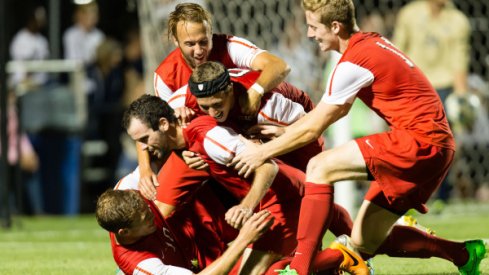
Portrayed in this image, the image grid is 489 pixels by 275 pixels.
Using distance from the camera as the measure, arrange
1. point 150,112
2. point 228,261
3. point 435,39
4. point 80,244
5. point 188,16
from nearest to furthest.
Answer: point 228,261 < point 150,112 < point 188,16 < point 80,244 < point 435,39

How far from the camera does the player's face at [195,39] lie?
727cm

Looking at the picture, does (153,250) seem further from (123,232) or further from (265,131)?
(265,131)

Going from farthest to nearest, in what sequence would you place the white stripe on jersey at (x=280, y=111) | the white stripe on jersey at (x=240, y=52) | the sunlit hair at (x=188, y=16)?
the white stripe on jersey at (x=240, y=52) < the sunlit hair at (x=188, y=16) < the white stripe on jersey at (x=280, y=111)

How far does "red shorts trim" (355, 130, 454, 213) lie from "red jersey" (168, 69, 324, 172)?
73 cm

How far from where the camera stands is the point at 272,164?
22.1ft

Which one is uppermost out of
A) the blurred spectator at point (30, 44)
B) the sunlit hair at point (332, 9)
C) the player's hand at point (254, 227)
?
the sunlit hair at point (332, 9)

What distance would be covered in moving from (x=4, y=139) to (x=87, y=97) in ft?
11.7

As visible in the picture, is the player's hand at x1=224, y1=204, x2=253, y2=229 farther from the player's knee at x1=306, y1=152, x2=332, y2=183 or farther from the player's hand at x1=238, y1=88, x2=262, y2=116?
the player's hand at x1=238, y1=88, x2=262, y2=116

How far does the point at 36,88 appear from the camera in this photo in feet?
45.4

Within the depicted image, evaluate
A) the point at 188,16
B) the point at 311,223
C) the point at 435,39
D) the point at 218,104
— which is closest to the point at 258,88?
the point at 218,104

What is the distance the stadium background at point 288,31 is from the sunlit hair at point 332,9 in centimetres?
512

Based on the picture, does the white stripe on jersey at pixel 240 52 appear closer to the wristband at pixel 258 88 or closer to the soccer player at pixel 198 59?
the soccer player at pixel 198 59

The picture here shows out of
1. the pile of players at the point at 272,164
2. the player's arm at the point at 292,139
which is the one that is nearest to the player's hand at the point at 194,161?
the pile of players at the point at 272,164

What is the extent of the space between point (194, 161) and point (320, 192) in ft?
2.82
